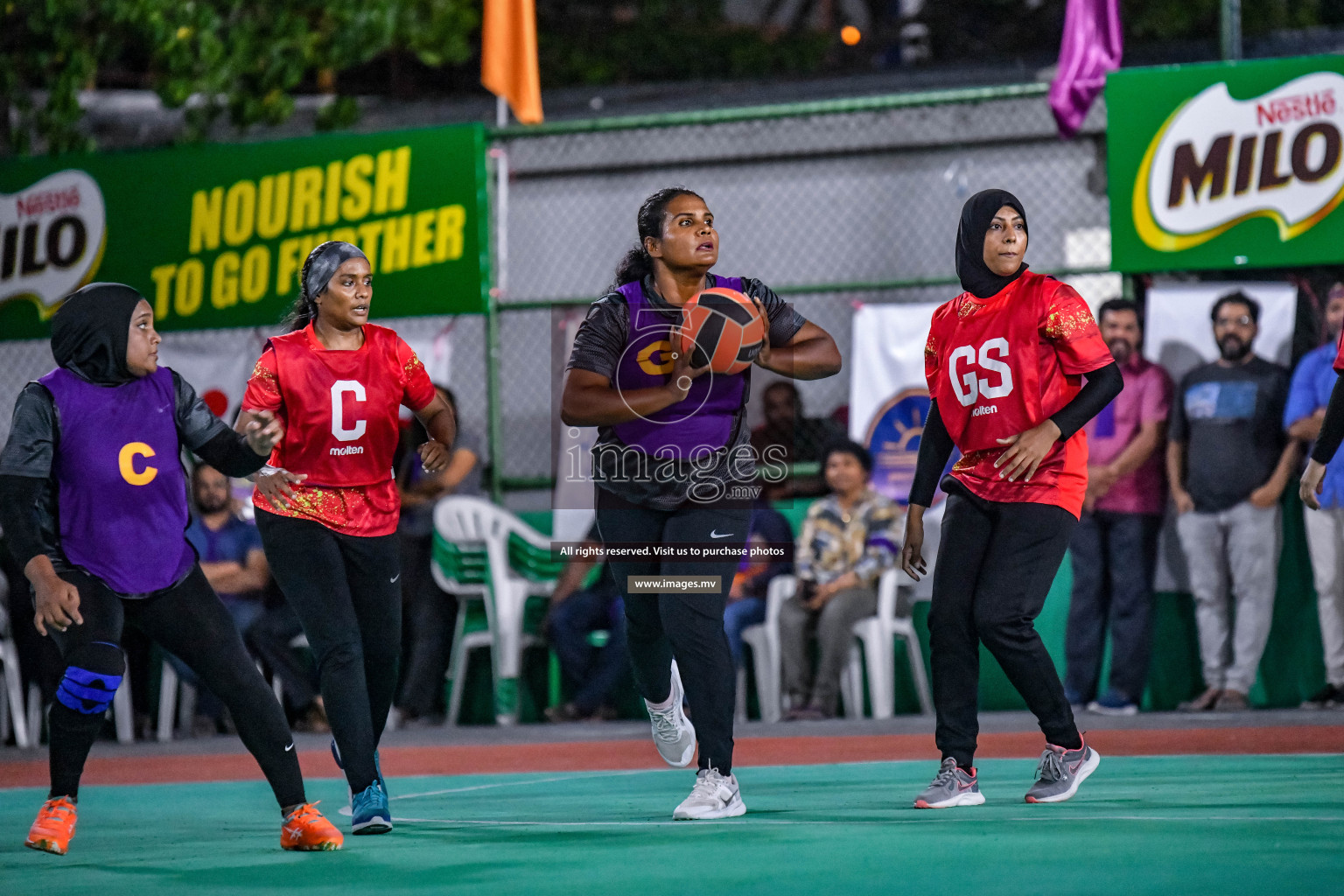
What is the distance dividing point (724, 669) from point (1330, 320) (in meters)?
5.73

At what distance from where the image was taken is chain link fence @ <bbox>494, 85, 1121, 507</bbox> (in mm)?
12594

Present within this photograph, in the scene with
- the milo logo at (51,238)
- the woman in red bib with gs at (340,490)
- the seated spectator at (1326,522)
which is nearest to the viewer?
the woman in red bib with gs at (340,490)

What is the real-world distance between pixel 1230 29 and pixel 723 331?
6338 millimetres

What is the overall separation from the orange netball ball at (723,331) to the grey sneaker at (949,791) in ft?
5.25

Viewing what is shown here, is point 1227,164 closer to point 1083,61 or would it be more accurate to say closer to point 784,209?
point 1083,61

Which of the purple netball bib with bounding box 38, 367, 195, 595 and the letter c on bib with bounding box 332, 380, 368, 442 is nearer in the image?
the purple netball bib with bounding box 38, 367, 195, 595

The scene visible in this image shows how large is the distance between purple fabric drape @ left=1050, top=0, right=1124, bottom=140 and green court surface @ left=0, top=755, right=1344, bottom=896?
4.97m

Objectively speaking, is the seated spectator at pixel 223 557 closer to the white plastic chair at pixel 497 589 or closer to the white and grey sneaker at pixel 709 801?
the white plastic chair at pixel 497 589

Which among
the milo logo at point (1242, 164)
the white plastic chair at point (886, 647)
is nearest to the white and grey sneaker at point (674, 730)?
the white plastic chair at point (886, 647)

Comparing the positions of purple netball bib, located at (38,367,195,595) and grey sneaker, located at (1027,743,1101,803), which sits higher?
purple netball bib, located at (38,367,195,595)

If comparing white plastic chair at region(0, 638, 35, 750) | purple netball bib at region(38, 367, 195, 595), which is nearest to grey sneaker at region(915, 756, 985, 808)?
purple netball bib at region(38, 367, 195, 595)

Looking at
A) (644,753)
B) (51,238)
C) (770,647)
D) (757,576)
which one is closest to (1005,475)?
(644,753)

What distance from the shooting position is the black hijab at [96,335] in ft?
18.2

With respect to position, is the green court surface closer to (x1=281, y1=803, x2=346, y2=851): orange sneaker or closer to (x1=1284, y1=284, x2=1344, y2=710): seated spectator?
(x1=281, y1=803, x2=346, y2=851): orange sneaker
